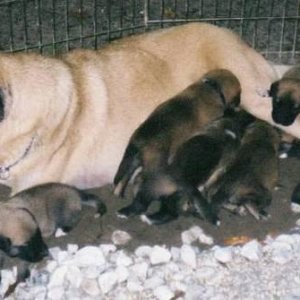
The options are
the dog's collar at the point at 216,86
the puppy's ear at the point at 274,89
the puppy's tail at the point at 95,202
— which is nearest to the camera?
the puppy's tail at the point at 95,202

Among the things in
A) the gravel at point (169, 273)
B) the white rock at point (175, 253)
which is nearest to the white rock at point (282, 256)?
the gravel at point (169, 273)

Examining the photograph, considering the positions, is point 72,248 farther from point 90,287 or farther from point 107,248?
point 90,287

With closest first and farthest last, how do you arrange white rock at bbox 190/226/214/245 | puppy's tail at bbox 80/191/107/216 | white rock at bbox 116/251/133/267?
white rock at bbox 116/251/133/267
white rock at bbox 190/226/214/245
puppy's tail at bbox 80/191/107/216

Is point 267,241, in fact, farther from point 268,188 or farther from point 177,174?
point 177,174

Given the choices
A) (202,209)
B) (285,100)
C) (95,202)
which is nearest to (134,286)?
(202,209)

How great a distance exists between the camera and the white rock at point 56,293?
3.41 meters

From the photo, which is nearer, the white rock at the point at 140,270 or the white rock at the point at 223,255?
the white rock at the point at 140,270

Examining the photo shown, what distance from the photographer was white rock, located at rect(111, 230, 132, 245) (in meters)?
3.80

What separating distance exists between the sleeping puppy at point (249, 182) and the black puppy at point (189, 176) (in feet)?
0.18

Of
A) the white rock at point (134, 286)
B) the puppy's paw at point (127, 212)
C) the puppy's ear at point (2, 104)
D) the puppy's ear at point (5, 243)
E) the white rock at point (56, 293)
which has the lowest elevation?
the white rock at point (56, 293)

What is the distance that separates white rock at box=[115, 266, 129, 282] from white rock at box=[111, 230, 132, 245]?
0.85 ft

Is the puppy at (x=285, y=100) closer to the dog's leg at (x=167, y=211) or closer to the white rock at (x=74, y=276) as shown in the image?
the dog's leg at (x=167, y=211)

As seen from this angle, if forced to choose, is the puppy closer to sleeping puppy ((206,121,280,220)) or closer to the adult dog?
the adult dog

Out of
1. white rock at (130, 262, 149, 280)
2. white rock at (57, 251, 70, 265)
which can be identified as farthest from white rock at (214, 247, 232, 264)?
white rock at (57, 251, 70, 265)
